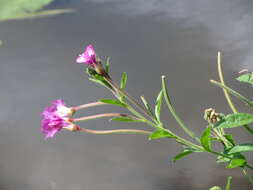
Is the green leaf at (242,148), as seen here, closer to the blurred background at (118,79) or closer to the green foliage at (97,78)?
the green foliage at (97,78)

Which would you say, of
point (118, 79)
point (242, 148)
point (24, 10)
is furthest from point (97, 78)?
point (24, 10)

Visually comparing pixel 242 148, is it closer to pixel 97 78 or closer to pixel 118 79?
pixel 97 78

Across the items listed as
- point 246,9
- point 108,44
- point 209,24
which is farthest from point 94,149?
point 246,9

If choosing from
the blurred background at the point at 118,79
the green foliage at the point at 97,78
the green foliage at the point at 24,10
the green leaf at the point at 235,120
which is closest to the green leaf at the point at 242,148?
the green leaf at the point at 235,120

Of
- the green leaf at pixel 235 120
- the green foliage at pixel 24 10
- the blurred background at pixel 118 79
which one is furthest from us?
the green foliage at pixel 24 10

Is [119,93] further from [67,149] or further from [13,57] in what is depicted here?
[13,57]

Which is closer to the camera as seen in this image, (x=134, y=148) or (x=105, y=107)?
(x=134, y=148)
